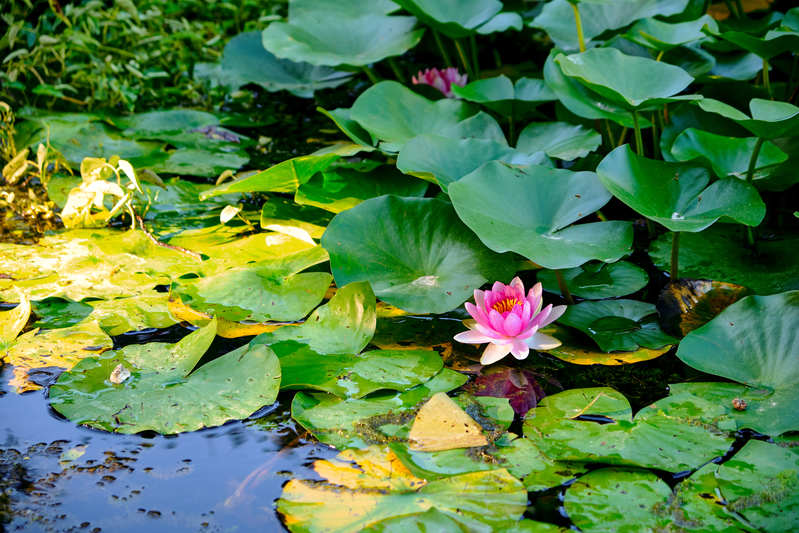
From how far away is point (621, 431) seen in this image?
1.10m

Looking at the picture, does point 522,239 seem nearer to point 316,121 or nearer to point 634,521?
point 634,521

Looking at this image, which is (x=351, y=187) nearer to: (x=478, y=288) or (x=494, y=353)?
(x=478, y=288)

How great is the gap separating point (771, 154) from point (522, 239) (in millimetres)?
723

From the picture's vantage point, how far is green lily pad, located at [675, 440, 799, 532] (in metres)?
0.92

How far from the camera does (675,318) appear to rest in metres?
1.39

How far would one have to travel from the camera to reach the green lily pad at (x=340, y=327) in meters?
1.35

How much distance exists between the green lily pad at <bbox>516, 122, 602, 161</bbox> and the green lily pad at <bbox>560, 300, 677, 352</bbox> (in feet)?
1.49

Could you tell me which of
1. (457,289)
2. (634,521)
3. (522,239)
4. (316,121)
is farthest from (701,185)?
(316,121)

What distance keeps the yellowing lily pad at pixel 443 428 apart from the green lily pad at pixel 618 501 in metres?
0.17

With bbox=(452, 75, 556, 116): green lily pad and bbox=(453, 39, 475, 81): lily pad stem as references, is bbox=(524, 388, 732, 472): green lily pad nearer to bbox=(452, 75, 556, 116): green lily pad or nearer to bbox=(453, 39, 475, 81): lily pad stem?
bbox=(452, 75, 556, 116): green lily pad

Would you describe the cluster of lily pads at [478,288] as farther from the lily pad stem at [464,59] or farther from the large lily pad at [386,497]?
the lily pad stem at [464,59]

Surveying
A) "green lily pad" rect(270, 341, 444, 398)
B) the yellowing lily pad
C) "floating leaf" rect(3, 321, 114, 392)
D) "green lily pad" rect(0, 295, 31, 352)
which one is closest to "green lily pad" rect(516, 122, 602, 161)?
"green lily pad" rect(270, 341, 444, 398)

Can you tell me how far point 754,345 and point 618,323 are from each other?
0.26 meters

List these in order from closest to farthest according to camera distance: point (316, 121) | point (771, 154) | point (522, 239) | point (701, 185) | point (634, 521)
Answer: point (634, 521), point (522, 239), point (701, 185), point (771, 154), point (316, 121)
